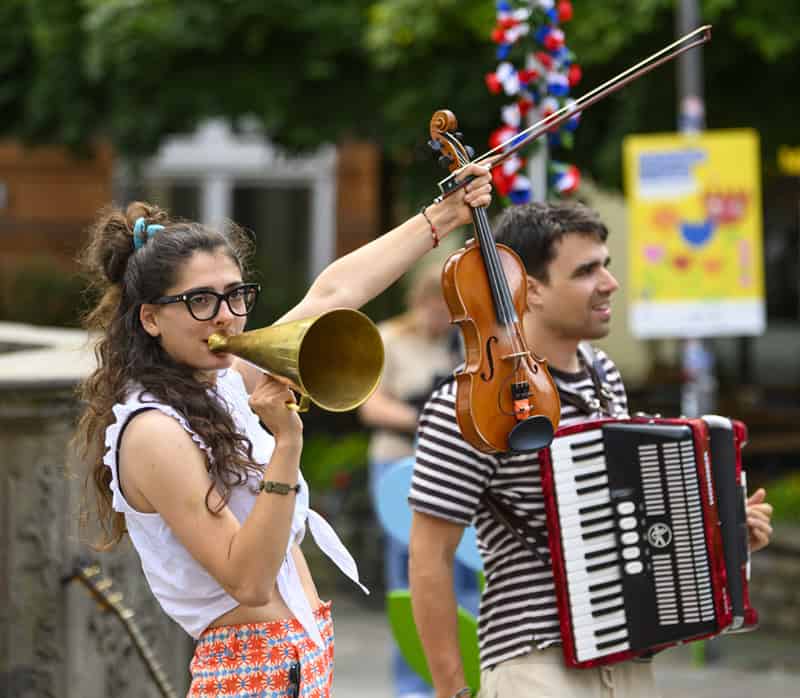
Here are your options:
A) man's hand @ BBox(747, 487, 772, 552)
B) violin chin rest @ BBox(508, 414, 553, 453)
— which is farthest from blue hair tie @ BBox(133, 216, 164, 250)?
man's hand @ BBox(747, 487, 772, 552)

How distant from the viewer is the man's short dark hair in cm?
360

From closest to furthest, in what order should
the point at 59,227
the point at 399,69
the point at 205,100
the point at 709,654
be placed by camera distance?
the point at 709,654 → the point at 399,69 → the point at 205,100 → the point at 59,227

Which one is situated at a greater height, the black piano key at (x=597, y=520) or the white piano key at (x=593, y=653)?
the black piano key at (x=597, y=520)

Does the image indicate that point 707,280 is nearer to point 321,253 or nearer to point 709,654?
point 709,654

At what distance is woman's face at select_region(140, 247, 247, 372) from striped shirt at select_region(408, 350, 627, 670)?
659 millimetres

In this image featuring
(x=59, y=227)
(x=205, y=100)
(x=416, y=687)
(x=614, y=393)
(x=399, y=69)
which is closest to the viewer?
(x=614, y=393)

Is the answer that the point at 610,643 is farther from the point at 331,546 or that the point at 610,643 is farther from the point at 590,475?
the point at 331,546

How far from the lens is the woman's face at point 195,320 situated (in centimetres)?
286

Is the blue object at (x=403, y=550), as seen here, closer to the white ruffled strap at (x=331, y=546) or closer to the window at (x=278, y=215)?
the white ruffled strap at (x=331, y=546)

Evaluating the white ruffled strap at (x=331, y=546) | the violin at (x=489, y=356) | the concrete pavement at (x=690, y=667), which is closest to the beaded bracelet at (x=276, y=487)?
the white ruffled strap at (x=331, y=546)

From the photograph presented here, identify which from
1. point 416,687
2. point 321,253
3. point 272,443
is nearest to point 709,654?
point 416,687

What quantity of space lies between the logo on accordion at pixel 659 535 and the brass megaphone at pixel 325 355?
991 mm

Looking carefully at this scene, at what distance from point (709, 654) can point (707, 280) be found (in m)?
1.86

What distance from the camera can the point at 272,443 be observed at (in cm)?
302
